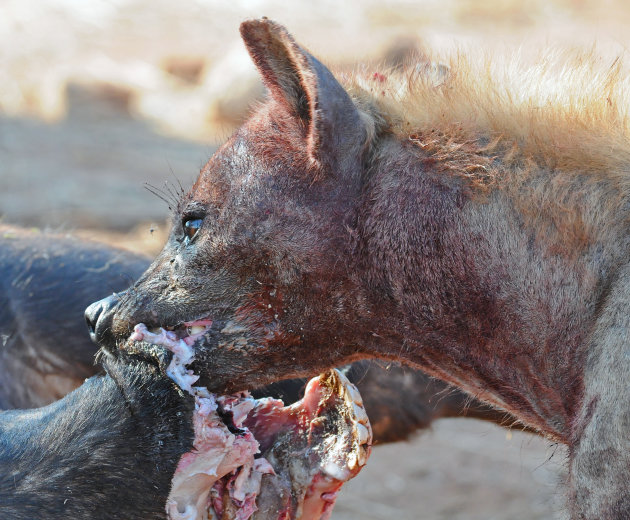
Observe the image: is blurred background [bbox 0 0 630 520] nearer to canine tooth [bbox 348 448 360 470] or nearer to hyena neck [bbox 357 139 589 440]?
hyena neck [bbox 357 139 589 440]

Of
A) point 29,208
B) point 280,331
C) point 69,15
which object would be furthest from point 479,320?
point 69,15

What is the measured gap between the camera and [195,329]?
9.84 feet

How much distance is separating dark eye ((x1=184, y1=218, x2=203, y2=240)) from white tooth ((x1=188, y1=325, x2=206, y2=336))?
29 centimetres

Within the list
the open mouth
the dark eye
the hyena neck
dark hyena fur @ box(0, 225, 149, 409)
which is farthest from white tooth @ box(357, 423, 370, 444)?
dark hyena fur @ box(0, 225, 149, 409)

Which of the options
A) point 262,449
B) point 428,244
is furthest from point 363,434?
point 428,244

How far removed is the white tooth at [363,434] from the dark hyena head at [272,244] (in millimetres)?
298

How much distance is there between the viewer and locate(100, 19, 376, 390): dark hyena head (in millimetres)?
2773

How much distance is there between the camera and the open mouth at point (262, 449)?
3.05 meters

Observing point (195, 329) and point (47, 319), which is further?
point (47, 319)

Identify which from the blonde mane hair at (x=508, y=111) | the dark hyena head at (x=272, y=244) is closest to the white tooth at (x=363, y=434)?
the dark hyena head at (x=272, y=244)

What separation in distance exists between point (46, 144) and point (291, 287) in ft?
29.5

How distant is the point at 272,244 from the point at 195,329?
15.4 inches

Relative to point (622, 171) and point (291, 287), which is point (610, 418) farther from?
point (291, 287)

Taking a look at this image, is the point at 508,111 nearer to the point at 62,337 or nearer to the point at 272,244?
the point at 272,244
